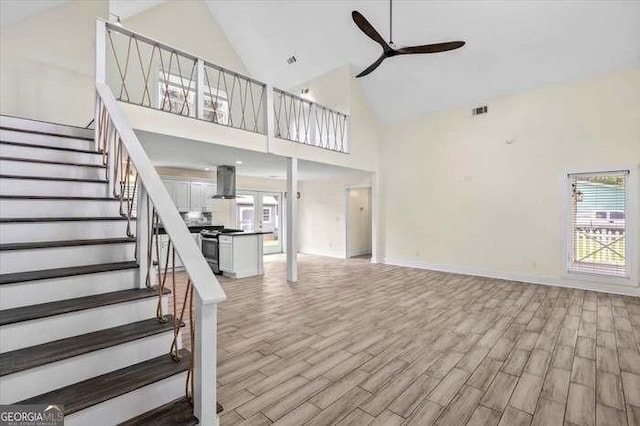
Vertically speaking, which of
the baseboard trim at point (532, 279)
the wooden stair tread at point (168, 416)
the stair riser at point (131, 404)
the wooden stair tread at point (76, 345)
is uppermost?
the wooden stair tread at point (76, 345)

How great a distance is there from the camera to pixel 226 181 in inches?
258

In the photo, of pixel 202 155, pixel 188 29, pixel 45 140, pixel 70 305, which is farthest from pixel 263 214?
pixel 70 305

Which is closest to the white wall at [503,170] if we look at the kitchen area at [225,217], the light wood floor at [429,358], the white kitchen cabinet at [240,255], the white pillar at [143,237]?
the light wood floor at [429,358]

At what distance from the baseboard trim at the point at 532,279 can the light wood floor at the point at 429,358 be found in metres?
0.28

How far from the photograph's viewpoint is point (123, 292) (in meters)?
1.96

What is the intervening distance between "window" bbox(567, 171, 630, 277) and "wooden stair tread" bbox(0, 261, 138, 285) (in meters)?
6.59

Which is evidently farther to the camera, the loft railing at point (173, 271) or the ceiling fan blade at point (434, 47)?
the ceiling fan blade at point (434, 47)

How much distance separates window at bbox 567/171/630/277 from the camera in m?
4.87

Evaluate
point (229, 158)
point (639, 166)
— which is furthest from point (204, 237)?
point (639, 166)

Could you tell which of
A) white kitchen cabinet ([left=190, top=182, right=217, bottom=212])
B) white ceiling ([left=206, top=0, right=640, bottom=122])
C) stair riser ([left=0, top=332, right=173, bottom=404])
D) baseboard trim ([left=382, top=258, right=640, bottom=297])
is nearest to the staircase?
stair riser ([left=0, top=332, right=173, bottom=404])

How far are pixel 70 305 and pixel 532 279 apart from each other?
21.8 ft

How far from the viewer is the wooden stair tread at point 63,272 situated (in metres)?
1.71

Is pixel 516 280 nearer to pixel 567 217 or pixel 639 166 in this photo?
pixel 567 217

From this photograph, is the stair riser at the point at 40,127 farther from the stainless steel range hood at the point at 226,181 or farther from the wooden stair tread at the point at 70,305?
the stainless steel range hood at the point at 226,181
